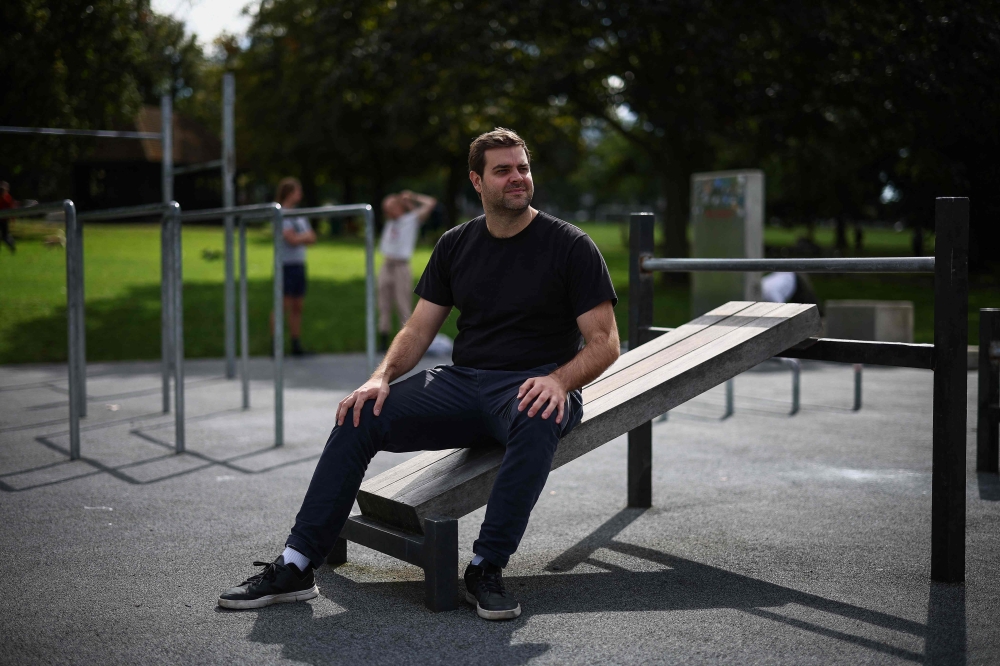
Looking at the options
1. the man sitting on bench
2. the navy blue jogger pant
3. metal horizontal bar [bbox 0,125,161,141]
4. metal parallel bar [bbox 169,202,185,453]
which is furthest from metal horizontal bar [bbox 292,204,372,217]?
metal horizontal bar [bbox 0,125,161,141]

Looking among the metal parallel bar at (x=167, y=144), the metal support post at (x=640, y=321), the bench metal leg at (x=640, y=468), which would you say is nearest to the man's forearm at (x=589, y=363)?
the metal support post at (x=640, y=321)

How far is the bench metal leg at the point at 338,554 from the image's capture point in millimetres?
4113

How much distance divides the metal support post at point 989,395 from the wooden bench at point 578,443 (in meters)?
2.09

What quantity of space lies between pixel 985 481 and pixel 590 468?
221 centimetres

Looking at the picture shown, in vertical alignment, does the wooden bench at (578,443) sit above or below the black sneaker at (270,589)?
above

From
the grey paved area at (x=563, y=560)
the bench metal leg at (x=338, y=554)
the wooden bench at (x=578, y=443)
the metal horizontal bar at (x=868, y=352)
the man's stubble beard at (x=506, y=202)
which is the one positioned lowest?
the grey paved area at (x=563, y=560)

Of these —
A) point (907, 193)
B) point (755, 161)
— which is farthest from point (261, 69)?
point (907, 193)

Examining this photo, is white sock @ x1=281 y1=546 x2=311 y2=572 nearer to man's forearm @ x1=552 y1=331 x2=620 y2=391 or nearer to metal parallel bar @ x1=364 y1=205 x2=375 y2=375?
man's forearm @ x1=552 y1=331 x2=620 y2=391

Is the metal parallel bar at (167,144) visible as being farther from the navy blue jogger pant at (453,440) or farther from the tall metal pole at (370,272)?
the navy blue jogger pant at (453,440)

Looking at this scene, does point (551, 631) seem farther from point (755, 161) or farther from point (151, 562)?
point (755, 161)

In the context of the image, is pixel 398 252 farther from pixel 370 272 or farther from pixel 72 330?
pixel 72 330

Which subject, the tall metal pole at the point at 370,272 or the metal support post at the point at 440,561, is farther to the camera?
the tall metal pole at the point at 370,272

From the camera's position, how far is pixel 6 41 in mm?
9656

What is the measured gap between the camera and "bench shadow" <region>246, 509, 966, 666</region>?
3191mm
